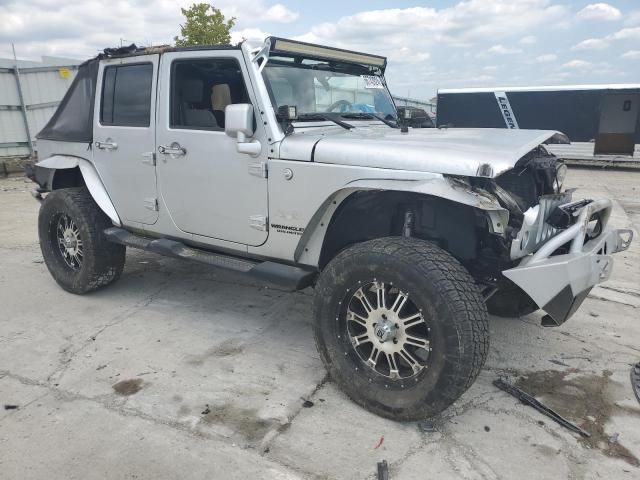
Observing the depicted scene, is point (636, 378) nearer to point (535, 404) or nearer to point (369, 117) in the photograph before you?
point (535, 404)

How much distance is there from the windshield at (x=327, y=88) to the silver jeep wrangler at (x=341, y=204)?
0.05ft

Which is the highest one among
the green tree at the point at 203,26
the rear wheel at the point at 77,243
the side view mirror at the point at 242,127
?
the green tree at the point at 203,26

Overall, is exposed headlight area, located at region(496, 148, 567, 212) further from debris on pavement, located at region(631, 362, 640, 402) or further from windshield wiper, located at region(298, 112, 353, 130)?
debris on pavement, located at region(631, 362, 640, 402)

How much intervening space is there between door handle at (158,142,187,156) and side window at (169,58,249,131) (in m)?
0.15

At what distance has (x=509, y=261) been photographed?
2.92 meters

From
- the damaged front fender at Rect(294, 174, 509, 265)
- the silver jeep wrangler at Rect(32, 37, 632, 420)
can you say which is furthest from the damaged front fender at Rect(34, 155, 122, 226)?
the damaged front fender at Rect(294, 174, 509, 265)

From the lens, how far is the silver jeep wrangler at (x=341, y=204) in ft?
8.48

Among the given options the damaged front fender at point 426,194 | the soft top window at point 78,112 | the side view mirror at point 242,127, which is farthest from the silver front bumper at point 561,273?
the soft top window at point 78,112

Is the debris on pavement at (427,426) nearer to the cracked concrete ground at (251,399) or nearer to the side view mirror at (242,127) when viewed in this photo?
the cracked concrete ground at (251,399)

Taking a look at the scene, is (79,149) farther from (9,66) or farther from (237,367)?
(9,66)

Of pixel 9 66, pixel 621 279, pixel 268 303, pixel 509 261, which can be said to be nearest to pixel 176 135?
pixel 268 303

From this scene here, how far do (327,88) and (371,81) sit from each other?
2.19 feet

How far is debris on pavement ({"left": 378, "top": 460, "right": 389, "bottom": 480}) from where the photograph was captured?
238cm

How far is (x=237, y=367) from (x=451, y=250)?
5.32 ft
